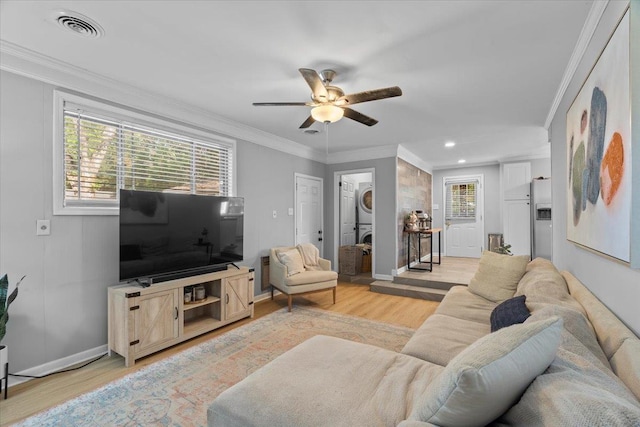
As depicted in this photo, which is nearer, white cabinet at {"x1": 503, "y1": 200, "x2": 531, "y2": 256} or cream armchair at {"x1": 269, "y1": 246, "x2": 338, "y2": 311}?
cream armchair at {"x1": 269, "y1": 246, "x2": 338, "y2": 311}

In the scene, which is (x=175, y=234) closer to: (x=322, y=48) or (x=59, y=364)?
(x=59, y=364)

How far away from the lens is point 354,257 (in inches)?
232

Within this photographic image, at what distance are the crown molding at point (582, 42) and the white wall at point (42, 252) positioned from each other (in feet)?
13.2

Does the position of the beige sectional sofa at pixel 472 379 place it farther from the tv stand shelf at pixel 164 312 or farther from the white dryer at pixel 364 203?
the white dryer at pixel 364 203

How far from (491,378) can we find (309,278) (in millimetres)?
3327

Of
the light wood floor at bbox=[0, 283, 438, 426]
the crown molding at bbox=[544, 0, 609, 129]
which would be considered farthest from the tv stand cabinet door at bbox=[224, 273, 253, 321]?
the crown molding at bbox=[544, 0, 609, 129]

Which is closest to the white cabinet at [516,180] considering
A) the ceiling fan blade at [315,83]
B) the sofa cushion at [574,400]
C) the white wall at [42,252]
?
the ceiling fan blade at [315,83]

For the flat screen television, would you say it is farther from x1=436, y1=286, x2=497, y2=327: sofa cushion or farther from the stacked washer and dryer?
the stacked washer and dryer

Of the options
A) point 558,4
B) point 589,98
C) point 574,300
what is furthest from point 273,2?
point 574,300

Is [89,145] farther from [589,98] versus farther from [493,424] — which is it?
[589,98]

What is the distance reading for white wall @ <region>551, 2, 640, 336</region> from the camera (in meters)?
1.35

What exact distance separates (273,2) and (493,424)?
7.49ft

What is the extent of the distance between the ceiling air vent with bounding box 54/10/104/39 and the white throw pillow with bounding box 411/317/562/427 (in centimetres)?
282

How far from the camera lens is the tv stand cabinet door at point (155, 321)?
8.49 feet
